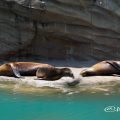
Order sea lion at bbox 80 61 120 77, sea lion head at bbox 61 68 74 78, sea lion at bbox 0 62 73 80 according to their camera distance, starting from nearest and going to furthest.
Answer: sea lion head at bbox 61 68 74 78 < sea lion at bbox 0 62 73 80 < sea lion at bbox 80 61 120 77

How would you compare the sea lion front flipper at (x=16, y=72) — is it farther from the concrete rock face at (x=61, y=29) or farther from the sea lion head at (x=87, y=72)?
the concrete rock face at (x=61, y=29)

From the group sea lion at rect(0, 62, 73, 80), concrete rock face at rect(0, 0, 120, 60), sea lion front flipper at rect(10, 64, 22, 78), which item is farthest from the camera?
concrete rock face at rect(0, 0, 120, 60)

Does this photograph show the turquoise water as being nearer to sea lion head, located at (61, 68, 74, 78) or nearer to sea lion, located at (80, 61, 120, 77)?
sea lion head, located at (61, 68, 74, 78)

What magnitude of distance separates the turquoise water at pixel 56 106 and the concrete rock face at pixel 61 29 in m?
4.48

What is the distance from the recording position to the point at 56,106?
28.7 ft

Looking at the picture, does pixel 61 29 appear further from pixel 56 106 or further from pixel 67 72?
pixel 56 106

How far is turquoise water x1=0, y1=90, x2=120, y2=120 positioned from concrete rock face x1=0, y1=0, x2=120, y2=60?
4.48 meters

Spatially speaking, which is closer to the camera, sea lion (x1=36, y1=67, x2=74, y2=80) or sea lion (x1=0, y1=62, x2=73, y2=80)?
sea lion (x1=36, y1=67, x2=74, y2=80)

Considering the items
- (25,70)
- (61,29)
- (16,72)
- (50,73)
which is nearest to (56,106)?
(50,73)

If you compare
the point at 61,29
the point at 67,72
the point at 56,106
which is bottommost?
the point at 56,106

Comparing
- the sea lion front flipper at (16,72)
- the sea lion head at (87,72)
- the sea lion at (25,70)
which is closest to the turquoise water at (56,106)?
the sea lion front flipper at (16,72)

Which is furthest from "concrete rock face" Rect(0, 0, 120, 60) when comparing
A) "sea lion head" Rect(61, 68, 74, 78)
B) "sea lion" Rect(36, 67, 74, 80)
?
"sea lion head" Rect(61, 68, 74, 78)

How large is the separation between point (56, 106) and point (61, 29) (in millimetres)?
5746

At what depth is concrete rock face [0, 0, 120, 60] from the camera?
13.8 meters
